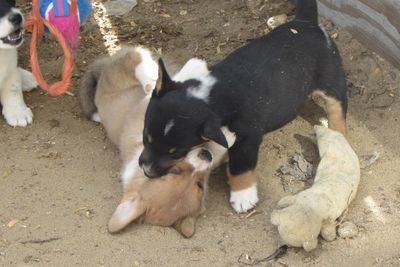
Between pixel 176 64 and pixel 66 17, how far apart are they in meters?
0.87

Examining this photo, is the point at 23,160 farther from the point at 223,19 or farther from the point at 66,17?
the point at 223,19

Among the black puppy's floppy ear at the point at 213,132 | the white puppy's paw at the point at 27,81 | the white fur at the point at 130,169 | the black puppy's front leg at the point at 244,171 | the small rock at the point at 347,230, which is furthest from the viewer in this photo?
the white puppy's paw at the point at 27,81

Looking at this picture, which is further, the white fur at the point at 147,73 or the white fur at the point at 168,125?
the white fur at the point at 147,73

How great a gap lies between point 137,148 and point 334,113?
1.26 metres

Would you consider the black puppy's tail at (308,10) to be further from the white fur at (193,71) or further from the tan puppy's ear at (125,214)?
the tan puppy's ear at (125,214)

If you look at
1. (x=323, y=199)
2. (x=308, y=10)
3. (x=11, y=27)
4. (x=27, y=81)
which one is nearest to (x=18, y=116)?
(x=27, y=81)

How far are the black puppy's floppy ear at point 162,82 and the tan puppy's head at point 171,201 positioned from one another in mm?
368

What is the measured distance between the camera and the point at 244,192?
4160 mm

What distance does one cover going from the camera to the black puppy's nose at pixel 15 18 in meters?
4.43

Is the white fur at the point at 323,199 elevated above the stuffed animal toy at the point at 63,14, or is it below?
below

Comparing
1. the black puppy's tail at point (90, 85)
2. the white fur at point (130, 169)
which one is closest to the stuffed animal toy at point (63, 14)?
Result: the black puppy's tail at point (90, 85)

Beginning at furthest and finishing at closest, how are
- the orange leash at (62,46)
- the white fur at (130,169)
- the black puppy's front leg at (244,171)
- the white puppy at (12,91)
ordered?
the white puppy at (12,91), the orange leash at (62,46), the white fur at (130,169), the black puppy's front leg at (244,171)

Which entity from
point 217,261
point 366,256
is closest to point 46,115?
point 217,261

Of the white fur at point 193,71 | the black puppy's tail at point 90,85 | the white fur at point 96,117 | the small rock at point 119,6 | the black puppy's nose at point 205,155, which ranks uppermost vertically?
the white fur at point 193,71
